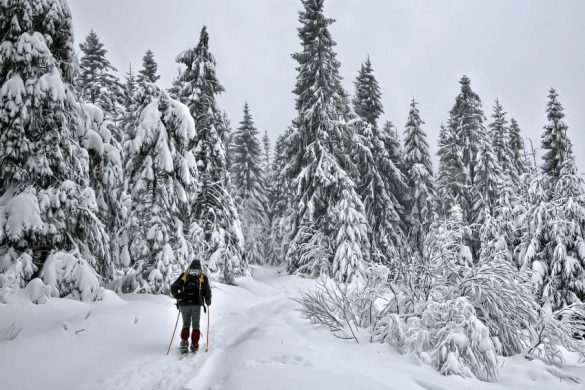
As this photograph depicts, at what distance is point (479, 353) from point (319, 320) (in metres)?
3.74

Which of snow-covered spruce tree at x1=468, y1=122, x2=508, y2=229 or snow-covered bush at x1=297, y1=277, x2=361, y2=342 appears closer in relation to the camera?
snow-covered bush at x1=297, y1=277, x2=361, y2=342

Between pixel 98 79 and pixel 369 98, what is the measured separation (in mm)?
18203

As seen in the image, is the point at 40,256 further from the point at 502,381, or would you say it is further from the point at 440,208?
the point at 440,208

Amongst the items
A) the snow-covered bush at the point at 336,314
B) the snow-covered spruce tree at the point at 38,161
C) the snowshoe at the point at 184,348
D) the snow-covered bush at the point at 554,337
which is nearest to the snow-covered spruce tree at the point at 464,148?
the snow-covered bush at the point at 336,314

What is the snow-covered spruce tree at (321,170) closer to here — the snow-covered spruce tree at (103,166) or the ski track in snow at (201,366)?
Answer: the snow-covered spruce tree at (103,166)

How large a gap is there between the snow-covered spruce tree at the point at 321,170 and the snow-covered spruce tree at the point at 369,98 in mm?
4845

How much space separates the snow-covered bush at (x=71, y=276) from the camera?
926cm

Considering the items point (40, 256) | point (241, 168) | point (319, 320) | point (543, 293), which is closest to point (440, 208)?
point (543, 293)

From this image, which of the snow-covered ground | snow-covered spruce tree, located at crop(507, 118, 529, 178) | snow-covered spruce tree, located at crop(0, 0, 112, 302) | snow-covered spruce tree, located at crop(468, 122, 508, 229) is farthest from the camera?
snow-covered spruce tree, located at crop(507, 118, 529, 178)

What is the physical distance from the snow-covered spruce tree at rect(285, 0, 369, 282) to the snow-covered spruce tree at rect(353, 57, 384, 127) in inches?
191

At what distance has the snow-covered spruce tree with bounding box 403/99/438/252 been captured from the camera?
27.8 m

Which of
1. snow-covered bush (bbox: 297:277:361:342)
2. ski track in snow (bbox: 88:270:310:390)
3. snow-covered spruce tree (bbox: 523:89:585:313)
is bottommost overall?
ski track in snow (bbox: 88:270:310:390)

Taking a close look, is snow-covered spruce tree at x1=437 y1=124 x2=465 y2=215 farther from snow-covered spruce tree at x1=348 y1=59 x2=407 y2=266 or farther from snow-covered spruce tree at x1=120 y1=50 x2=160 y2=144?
snow-covered spruce tree at x1=120 y1=50 x2=160 y2=144

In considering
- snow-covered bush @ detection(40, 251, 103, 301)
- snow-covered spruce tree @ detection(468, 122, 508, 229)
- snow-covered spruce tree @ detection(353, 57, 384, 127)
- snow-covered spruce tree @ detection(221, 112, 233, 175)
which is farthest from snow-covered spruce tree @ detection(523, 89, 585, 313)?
snow-covered bush @ detection(40, 251, 103, 301)
